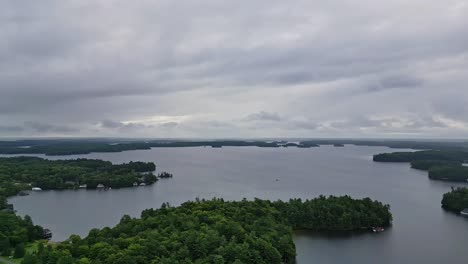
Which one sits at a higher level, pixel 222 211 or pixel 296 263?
pixel 222 211

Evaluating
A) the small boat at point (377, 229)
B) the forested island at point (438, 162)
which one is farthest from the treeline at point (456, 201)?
the forested island at point (438, 162)

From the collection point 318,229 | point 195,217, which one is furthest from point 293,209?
point 195,217

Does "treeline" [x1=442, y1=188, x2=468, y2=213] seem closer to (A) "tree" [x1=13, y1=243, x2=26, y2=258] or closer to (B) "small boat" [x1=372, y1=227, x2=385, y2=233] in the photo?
(B) "small boat" [x1=372, y1=227, x2=385, y2=233]

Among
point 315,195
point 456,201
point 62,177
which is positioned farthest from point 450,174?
point 62,177

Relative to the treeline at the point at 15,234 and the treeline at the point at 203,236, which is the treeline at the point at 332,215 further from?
the treeline at the point at 15,234

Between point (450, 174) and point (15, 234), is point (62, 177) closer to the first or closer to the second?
point (15, 234)

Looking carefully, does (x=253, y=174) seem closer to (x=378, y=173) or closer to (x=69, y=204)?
(x=378, y=173)
